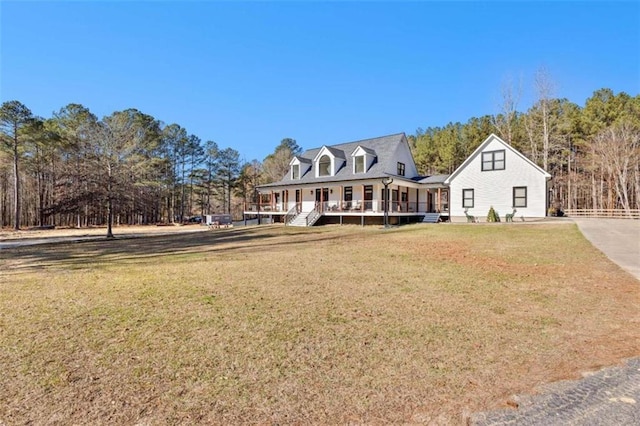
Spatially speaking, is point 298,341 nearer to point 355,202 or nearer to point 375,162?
point 355,202

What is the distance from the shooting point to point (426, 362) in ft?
11.0

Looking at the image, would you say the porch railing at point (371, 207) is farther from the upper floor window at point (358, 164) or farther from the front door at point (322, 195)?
the upper floor window at point (358, 164)

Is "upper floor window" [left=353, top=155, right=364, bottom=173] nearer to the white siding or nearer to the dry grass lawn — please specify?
the white siding

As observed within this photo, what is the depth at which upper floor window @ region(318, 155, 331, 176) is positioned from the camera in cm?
2861

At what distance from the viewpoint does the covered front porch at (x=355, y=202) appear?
24.8 metres

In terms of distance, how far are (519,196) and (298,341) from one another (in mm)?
23568

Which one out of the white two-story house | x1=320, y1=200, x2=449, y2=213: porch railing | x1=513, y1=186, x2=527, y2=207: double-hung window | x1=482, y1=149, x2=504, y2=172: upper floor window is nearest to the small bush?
the white two-story house

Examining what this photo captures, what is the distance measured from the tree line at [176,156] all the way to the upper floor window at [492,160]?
14031mm

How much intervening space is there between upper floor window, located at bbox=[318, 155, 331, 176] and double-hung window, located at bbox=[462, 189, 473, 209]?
1129 cm

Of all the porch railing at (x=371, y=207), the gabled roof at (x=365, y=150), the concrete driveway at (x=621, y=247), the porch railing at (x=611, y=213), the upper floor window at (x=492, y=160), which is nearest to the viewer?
the concrete driveway at (x=621, y=247)

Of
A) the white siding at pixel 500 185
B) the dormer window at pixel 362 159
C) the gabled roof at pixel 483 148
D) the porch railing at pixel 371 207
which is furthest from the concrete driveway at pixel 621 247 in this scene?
the dormer window at pixel 362 159

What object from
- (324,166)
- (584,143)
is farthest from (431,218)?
(584,143)

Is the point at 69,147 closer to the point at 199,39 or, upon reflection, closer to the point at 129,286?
the point at 199,39

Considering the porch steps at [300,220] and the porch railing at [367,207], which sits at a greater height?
the porch railing at [367,207]
